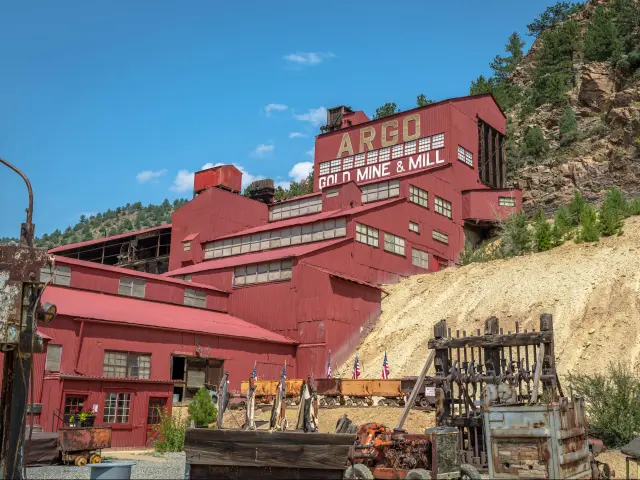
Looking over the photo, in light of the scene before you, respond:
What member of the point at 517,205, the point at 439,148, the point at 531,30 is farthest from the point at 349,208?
the point at 531,30

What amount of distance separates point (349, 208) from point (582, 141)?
2407cm

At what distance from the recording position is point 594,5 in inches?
2975

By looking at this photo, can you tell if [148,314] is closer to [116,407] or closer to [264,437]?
[116,407]

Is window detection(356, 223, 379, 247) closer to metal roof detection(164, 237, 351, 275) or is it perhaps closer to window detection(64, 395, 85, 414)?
metal roof detection(164, 237, 351, 275)

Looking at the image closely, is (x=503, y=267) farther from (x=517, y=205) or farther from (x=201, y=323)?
(x=201, y=323)

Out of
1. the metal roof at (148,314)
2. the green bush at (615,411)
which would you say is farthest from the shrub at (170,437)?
the green bush at (615,411)

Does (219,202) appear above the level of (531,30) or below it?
below

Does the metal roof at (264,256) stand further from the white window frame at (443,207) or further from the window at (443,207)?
the window at (443,207)

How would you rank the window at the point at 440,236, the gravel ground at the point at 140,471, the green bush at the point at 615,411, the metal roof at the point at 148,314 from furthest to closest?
the window at the point at 440,236 < the metal roof at the point at 148,314 < the green bush at the point at 615,411 < the gravel ground at the point at 140,471

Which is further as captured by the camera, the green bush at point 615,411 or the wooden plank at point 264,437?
the green bush at point 615,411

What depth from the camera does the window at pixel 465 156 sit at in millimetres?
52588

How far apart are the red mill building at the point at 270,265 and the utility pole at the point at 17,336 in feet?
49.5

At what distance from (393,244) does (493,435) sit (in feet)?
107

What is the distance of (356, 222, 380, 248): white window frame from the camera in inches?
1693
